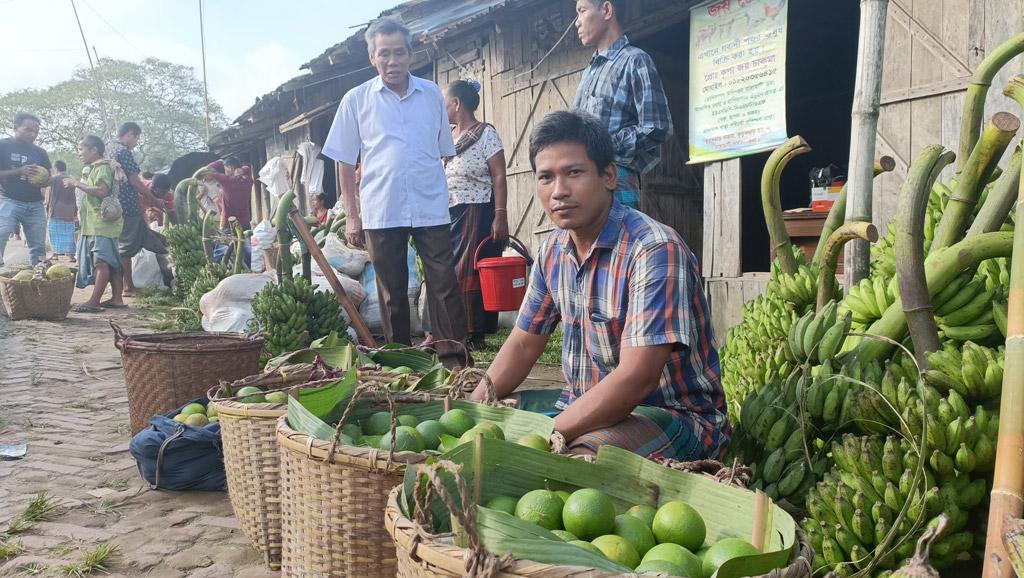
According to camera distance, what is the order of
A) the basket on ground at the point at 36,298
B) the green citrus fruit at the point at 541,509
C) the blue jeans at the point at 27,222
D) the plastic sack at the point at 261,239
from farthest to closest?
1. the blue jeans at the point at 27,222
2. the basket on ground at the point at 36,298
3. the plastic sack at the point at 261,239
4. the green citrus fruit at the point at 541,509

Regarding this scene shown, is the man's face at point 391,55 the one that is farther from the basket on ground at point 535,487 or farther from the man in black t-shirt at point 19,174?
the man in black t-shirt at point 19,174

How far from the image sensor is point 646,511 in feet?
5.13

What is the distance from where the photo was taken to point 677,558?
1286mm

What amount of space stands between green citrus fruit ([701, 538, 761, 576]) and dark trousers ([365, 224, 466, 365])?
373 cm

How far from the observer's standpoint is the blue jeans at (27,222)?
9.44 metres

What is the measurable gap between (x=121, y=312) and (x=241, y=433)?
8.08 metres

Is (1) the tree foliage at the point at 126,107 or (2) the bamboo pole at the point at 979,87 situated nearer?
(2) the bamboo pole at the point at 979,87

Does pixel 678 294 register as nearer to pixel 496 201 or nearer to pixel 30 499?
pixel 30 499

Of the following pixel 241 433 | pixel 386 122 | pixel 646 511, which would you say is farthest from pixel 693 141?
Result: pixel 646 511

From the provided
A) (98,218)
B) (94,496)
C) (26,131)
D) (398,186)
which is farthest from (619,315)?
→ (26,131)

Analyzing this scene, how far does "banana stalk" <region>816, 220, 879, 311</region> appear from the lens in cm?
233

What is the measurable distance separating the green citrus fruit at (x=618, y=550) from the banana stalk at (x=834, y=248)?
1441 mm

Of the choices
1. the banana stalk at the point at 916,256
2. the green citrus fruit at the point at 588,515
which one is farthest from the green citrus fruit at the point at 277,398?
the banana stalk at the point at 916,256

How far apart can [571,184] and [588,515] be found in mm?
1155
